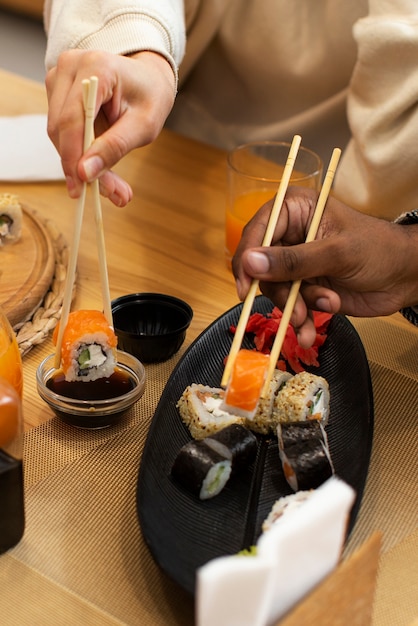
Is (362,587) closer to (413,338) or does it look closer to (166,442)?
(166,442)

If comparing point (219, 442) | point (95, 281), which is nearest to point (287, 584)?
point (219, 442)

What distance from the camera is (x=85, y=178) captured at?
1159mm

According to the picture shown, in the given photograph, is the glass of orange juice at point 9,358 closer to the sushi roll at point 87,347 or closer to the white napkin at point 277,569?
the sushi roll at point 87,347

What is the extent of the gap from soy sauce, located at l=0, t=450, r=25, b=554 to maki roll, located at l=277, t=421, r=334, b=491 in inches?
15.2

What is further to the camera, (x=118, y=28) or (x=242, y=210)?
(x=242, y=210)

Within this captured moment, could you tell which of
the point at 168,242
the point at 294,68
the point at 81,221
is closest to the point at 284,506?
the point at 81,221

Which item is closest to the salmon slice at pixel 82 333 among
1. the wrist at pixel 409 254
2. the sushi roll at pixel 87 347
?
the sushi roll at pixel 87 347

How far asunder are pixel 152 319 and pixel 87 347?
31 centimetres

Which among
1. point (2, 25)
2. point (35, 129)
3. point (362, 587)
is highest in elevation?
point (362, 587)

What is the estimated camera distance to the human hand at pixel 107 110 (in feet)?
3.98

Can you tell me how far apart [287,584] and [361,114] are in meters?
1.29

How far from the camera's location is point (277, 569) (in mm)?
723

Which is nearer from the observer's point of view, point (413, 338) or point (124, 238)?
point (413, 338)

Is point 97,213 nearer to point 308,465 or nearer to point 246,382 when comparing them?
point 246,382
